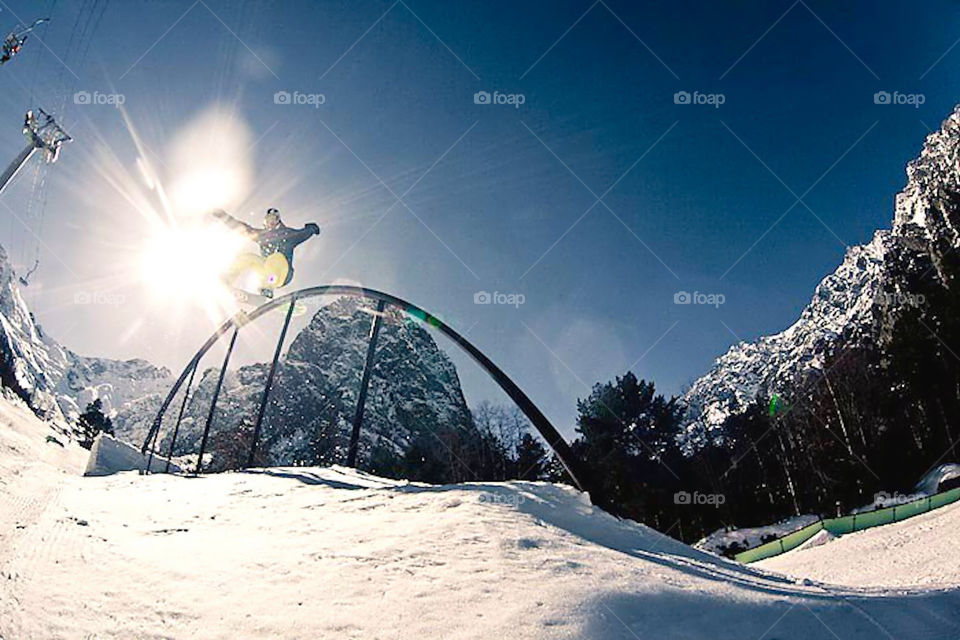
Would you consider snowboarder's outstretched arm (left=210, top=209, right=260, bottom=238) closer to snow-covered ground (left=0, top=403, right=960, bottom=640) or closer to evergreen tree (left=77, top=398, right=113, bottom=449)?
snow-covered ground (left=0, top=403, right=960, bottom=640)

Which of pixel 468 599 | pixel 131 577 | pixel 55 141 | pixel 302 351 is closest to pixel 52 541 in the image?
pixel 131 577

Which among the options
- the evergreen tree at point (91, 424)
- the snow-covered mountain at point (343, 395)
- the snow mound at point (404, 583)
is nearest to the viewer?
the snow mound at point (404, 583)

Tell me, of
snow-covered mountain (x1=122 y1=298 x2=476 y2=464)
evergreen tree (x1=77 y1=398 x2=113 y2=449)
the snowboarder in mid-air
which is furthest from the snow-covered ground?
evergreen tree (x1=77 y1=398 x2=113 y2=449)

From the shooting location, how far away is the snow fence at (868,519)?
14391mm

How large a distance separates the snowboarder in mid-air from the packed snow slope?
10.8m

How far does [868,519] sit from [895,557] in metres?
6.81

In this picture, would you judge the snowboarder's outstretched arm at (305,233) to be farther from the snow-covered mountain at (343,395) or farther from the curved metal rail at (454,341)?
the snow-covered mountain at (343,395)

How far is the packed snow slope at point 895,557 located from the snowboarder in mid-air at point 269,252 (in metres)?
10.8

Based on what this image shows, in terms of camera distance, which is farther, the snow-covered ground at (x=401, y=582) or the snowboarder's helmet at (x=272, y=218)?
the snowboarder's helmet at (x=272, y=218)

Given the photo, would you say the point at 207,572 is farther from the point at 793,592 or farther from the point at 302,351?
the point at 302,351

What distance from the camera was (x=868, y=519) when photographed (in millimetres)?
15000

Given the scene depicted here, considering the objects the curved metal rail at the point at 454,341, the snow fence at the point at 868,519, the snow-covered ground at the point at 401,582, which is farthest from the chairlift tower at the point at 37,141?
the snow fence at the point at 868,519

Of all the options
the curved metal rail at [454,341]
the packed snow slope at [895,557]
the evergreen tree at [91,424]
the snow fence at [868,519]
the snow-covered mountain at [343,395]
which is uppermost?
the snow-covered mountain at [343,395]

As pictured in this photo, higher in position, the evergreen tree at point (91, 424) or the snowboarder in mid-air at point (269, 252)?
the evergreen tree at point (91, 424)
